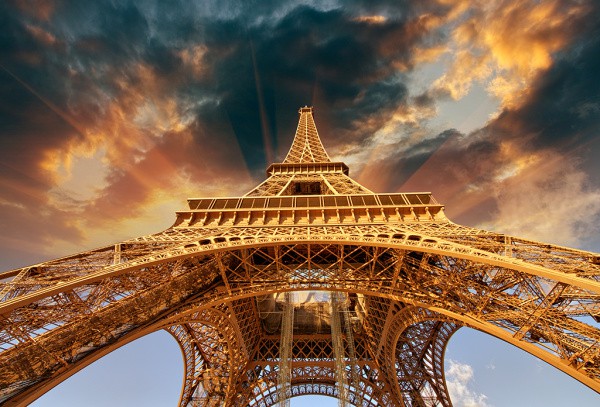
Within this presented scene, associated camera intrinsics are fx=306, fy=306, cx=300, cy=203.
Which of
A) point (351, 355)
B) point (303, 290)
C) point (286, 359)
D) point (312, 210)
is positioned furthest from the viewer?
point (351, 355)

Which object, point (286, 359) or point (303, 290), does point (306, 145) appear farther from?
point (303, 290)

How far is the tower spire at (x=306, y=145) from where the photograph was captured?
27845mm

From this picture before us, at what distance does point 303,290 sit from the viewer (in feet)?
38.8

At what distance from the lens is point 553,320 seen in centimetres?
795

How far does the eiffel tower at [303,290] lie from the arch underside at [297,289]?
48 millimetres

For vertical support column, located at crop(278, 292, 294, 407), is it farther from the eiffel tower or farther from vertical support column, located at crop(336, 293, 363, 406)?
vertical support column, located at crop(336, 293, 363, 406)

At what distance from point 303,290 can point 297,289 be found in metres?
0.24

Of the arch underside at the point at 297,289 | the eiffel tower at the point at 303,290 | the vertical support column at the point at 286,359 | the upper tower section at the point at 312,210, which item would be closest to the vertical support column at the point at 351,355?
the eiffel tower at the point at 303,290

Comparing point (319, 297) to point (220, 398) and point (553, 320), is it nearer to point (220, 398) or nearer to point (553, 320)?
point (220, 398)

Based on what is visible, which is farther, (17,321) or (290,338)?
(290,338)

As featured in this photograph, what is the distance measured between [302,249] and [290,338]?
6.98 meters

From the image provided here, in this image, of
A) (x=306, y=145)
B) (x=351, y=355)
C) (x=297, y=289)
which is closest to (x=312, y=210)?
(x=297, y=289)

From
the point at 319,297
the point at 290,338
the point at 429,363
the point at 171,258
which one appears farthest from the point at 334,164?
the point at 171,258

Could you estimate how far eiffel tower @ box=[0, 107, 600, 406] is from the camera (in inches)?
293
